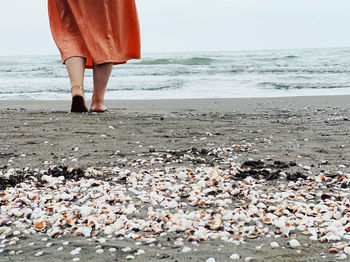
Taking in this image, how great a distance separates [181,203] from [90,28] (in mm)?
2886

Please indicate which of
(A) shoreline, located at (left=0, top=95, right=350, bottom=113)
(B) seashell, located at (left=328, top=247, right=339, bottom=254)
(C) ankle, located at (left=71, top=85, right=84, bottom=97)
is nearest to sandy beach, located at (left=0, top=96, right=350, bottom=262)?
(B) seashell, located at (left=328, top=247, right=339, bottom=254)

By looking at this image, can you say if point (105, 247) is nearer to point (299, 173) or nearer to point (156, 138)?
point (299, 173)

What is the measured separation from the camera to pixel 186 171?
276cm

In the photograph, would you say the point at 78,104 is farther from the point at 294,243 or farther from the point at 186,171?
A: the point at 294,243

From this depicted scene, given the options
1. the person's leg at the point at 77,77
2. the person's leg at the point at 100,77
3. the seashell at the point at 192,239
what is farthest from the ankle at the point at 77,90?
the seashell at the point at 192,239

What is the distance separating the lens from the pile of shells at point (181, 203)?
194 centimetres

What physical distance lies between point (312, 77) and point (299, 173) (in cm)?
909

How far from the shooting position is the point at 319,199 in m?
2.34

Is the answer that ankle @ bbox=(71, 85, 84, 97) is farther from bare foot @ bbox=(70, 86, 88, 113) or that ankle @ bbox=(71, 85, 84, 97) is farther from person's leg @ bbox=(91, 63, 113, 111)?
person's leg @ bbox=(91, 63, 113, 111)

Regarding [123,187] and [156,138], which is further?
[156,138]

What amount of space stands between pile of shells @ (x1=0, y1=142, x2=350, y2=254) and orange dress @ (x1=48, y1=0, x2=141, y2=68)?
2.11 metres

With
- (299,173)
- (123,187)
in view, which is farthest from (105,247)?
(299,173)

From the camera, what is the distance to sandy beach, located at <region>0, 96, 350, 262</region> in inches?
70.2

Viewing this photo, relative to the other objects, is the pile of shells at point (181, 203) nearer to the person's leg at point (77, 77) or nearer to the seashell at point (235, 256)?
the seashell at point (235, 256)
